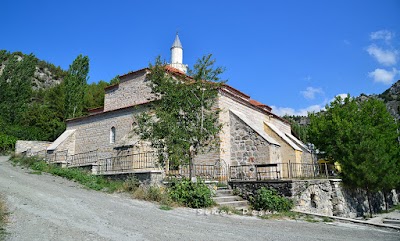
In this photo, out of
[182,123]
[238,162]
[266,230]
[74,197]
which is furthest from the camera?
[238,162]

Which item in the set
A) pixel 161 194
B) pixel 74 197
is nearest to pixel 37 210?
pixel 74 197

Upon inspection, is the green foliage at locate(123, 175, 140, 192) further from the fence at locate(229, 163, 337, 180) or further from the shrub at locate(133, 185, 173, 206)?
the fence at locate(229, 163, 337, 180)

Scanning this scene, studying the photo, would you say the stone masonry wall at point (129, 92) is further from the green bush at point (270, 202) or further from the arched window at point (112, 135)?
the green bush at point (270, 202)

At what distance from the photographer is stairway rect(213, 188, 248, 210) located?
11016mm

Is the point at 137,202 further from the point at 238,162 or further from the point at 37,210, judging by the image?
the point at 238,162

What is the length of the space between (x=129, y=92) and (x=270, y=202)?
1399cm

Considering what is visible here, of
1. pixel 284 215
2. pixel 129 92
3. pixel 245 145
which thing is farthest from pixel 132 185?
pixel 129 92

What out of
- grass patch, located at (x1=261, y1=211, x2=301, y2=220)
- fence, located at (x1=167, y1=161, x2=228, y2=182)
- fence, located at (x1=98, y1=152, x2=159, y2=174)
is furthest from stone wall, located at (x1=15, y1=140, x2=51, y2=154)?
grass patch, located at (x1=261, y1=211, x2=301, y2=220)

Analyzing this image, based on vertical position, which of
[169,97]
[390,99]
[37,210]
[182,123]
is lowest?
[37,210]

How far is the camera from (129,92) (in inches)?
834

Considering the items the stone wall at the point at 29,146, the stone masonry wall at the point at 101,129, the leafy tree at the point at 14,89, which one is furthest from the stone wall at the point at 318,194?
the leafy tree at the point at 14,89

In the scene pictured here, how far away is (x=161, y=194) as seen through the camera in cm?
1049

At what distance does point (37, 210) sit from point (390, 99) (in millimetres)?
78375

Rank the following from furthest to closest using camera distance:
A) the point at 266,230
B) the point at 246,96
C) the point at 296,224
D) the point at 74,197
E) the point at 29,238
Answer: the point at 246,96 → the point at 74,197 → the point at 296,224 → the point at 266,230 → the point at 29,238
